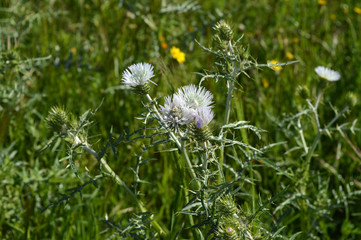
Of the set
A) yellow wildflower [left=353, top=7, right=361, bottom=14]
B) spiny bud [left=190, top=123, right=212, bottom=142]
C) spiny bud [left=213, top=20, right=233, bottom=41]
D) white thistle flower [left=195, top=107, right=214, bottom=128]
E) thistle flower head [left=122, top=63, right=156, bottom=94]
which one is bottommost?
spiny bud [left=190, top=123, right=212, bottom=142]

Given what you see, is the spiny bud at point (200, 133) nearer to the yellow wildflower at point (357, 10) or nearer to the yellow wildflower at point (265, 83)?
the yellow wildflower at point (265, 83)

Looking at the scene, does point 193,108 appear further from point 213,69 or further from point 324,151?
point 324,151

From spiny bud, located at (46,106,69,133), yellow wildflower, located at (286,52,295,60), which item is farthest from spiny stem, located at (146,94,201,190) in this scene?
yellow wildflower, located at (286,52,295,60)

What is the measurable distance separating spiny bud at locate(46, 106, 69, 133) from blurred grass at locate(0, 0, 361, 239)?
0.11 m

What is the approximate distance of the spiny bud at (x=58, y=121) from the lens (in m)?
1.17

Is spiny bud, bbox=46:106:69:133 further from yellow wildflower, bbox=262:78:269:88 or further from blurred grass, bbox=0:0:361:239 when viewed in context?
yellow wildflower, bbox=262:78:269:88

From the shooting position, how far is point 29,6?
9.55 feet

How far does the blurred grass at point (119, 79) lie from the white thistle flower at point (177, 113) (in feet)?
0.77

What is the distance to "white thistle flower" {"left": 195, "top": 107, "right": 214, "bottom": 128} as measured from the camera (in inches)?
40.1

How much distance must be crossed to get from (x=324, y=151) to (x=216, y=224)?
140cm

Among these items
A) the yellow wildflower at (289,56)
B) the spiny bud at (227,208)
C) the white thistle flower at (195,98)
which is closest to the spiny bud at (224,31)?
the white thistle flower at (195,98)

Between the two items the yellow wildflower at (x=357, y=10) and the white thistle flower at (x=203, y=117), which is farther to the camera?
the yellow wildflower at (x=357, y=10)

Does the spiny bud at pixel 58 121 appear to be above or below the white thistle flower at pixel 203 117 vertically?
above

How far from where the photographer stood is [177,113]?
103cm
